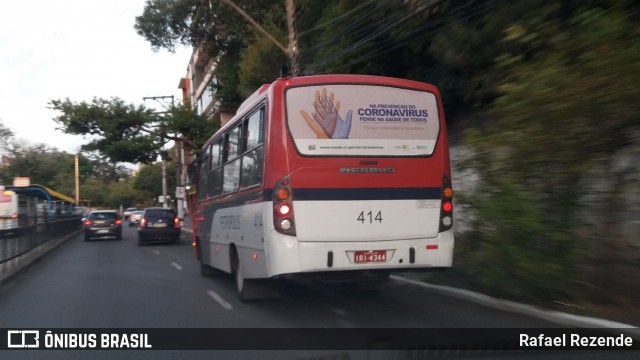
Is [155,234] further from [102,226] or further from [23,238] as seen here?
[23,238]

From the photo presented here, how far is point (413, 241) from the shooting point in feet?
29.5

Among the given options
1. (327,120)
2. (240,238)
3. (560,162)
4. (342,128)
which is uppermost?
(327,120)

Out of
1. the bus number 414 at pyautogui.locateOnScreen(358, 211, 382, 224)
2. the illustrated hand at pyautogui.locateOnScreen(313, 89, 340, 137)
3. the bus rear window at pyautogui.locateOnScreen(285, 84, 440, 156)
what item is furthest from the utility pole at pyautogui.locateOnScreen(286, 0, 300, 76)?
the bus number 414 at pyautogui.locateOnScreen(358, 211, 382, 224)

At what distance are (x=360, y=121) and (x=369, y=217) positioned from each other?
4.47 ft

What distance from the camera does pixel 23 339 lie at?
8102 millimetres

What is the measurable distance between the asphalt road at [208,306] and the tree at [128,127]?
2211cm

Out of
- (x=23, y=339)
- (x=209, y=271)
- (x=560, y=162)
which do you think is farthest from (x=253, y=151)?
(x=209, y=271)

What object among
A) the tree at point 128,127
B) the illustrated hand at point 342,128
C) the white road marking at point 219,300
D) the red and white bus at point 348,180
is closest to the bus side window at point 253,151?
the red and white bus at point 348,180

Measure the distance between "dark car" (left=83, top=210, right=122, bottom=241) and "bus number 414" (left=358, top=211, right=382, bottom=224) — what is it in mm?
24906

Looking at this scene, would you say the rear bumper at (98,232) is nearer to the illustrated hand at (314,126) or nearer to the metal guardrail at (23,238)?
the metal guardrail at (23,238)

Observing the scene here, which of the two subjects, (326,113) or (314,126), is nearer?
(314,126)

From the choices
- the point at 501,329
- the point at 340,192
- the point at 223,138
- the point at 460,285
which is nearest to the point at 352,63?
the point at 223,138

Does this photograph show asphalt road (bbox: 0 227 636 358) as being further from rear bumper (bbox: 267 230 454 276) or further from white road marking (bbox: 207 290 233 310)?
rear bumper (bbox: 267 230 454 276)

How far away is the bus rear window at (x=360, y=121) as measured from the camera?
350 inches
